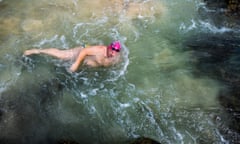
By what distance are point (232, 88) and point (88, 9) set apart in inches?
229

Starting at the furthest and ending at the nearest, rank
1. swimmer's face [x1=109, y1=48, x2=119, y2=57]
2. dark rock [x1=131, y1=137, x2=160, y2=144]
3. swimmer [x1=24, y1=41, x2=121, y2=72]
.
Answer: swimmer [x1=24, y1=41, x2=121, y2=72], swimmer's face [x1=109, y1=48, x2=119, y2=57], dark rock [x1=131, y1=137, x2=160, y2=144]

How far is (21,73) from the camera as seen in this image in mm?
9141

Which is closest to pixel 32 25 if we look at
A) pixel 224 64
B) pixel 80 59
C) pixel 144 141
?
pixel 80 59

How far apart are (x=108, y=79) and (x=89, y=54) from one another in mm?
922

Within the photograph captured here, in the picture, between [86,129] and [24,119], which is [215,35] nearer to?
[86,129]

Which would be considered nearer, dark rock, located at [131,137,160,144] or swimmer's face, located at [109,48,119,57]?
dark rock, located at [131,137,160,144]

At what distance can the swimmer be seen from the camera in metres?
8.75

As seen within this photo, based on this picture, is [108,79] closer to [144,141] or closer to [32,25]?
[144,141]

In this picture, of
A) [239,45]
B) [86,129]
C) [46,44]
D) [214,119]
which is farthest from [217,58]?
[46,44]

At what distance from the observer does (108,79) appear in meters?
9.09

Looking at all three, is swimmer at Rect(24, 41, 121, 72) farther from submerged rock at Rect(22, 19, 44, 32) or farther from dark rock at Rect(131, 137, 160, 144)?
dark rock at Rect(131, 137, 160, 144)

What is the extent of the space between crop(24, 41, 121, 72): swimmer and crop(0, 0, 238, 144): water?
252 mm

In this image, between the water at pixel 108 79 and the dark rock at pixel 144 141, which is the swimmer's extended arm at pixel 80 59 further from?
the dark rock at pixel 144 141

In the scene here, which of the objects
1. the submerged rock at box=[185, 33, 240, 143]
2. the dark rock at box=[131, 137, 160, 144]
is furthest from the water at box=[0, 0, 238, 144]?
the dark rock at box=[131, 137, 160, 144]
